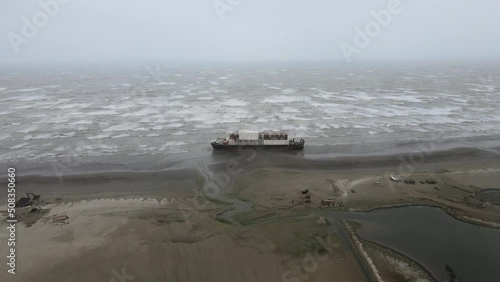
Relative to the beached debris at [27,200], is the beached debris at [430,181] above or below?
above

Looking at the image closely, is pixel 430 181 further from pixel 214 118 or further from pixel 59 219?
pixel 214 118

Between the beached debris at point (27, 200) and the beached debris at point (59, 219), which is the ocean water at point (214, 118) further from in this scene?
the beached debris at point (59, 219)

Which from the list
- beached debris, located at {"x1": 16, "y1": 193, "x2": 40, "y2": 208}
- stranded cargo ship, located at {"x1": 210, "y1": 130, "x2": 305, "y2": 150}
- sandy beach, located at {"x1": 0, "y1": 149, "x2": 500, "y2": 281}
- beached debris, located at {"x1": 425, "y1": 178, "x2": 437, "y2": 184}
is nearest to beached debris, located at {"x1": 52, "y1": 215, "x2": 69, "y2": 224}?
sandy beach, located at {"x1": 0, "y1": 149, "x2": 500, "y2": 281}

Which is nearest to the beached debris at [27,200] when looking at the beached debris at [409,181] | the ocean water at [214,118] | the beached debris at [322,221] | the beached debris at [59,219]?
the beached debris at [59,219]

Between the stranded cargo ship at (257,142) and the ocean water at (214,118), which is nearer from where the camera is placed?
the stranded cargo ship at (257,142)

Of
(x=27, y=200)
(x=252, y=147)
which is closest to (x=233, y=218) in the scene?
(x=252, y=147)

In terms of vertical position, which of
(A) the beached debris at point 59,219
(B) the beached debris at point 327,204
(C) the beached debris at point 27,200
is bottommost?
(A) the beached debris at point 59,219

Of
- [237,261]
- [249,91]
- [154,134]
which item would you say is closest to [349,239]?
[237,261]
